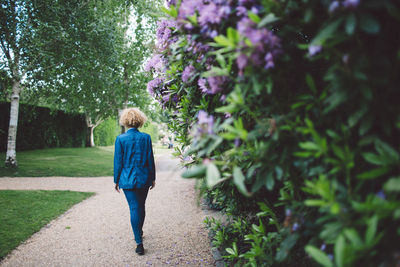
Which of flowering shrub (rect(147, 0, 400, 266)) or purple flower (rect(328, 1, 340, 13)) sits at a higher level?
purple flower (rect(328, 1, 340, 13))

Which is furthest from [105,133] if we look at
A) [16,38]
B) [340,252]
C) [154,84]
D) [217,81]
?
[340,252]

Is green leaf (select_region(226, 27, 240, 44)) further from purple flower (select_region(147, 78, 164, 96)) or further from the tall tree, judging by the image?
the tall tree

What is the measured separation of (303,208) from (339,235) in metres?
0.47

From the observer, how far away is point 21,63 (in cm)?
977

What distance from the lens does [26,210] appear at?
5445 mm

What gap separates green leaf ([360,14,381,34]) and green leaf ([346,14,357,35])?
3 centimetres

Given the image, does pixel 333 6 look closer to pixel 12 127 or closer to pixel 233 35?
pixel 233 35

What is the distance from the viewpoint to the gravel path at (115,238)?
3441 millimetres

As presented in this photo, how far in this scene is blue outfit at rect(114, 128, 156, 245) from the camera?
3.54m

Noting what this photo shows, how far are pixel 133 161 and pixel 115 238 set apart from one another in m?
1.56

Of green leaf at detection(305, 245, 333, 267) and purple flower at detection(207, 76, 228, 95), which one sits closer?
green leaf at detection(305, 245, 333, 267)

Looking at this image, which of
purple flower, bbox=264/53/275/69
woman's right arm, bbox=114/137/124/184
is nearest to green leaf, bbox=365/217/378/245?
purple flower, bbox=264/53/275/69

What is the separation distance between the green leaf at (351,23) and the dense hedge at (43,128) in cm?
1412

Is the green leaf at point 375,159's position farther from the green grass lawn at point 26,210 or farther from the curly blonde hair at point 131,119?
the green grass lawn at point 26,210
